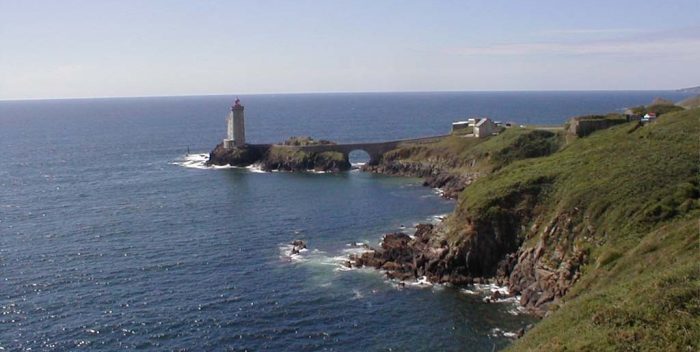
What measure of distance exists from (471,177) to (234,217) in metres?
45.2

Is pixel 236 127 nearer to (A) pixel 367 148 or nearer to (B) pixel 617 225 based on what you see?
(A) pixel 367 148

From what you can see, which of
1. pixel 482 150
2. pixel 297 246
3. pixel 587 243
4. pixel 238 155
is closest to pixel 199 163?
pixel 238 155

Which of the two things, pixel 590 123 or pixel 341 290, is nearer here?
pixel 341 290

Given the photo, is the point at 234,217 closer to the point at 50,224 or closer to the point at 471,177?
the point at 50,224

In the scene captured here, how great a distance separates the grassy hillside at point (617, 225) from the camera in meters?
37.2

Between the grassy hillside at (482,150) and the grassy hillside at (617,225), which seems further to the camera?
the grassy hillside at (482,150)

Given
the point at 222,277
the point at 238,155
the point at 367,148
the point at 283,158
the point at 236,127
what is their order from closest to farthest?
the point at 222,277
the point at 283,158
the point at 367,148
the point at 238,155
the point at 236,127

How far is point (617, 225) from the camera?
204 feet

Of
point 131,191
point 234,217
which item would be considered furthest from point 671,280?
point 131,191

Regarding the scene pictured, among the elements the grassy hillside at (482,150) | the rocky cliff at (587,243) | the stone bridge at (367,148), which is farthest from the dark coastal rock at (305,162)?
the rocky cliff at (587,243)

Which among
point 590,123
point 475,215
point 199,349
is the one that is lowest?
point 199,349

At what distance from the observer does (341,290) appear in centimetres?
6438

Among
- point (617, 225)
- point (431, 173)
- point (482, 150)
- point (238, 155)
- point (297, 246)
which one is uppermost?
point (482, 150)

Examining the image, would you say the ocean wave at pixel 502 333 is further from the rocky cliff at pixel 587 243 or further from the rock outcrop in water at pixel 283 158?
the rock outcrop in water at pixel 283 158
